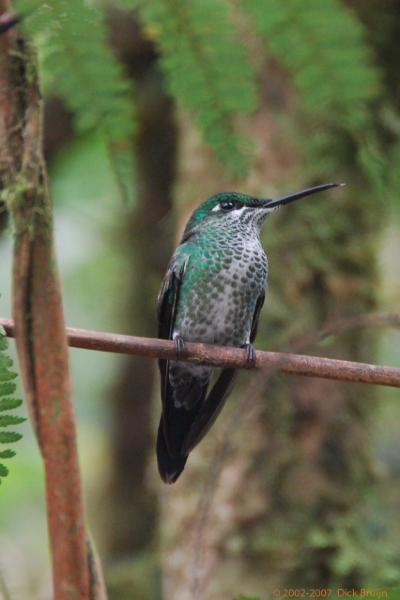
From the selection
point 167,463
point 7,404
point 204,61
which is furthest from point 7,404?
point 167,463

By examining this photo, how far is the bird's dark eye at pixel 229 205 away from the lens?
3.30 m

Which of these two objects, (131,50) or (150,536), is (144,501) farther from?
(131,50)

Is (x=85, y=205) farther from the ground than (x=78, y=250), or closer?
→ farther from the ground

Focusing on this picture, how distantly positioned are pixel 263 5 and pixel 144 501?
4.36 metres

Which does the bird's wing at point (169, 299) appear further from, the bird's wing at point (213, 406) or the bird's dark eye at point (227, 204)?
the bird's wing at point (213, 406)

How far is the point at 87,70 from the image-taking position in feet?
5.22

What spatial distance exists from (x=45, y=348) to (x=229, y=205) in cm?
197

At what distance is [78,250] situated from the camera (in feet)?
22.8

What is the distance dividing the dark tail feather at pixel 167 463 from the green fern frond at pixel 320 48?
1.09m

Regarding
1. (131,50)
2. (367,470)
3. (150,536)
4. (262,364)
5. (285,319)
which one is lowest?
(150,536)

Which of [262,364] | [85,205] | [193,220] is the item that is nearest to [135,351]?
[262,364]

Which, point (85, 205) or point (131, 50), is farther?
point (85, 205)

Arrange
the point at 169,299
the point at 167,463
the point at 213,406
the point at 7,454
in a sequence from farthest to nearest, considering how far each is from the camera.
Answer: the point at 169,299 → the point at 213,406 → the point at 167,463 → the point at 7,454

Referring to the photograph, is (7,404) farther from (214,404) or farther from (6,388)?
(214,404)
